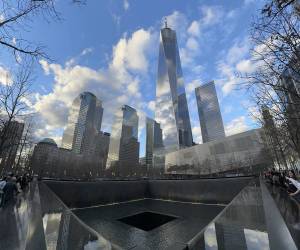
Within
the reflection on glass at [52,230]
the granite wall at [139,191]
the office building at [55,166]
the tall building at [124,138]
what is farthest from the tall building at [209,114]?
the reflection on glass at [52,230]

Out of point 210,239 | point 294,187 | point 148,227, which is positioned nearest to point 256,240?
point 210,239

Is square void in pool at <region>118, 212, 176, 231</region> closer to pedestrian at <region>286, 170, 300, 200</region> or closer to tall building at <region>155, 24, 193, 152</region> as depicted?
pedestrian at <region>286, 170, 300, 200</region>

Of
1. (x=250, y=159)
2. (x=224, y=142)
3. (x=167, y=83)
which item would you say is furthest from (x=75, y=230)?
(x=167, y=83)

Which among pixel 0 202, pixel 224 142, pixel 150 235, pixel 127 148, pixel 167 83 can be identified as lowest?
pixel 150 235

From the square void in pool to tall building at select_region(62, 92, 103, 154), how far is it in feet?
333

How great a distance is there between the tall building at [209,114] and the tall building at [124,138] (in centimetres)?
4520

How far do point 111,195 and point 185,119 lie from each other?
310 feet

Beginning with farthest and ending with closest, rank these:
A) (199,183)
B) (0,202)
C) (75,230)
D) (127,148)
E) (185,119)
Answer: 1. (127,148)
2. (185,119)
3. (199,183)
4. (0,202)
5. (75,230)

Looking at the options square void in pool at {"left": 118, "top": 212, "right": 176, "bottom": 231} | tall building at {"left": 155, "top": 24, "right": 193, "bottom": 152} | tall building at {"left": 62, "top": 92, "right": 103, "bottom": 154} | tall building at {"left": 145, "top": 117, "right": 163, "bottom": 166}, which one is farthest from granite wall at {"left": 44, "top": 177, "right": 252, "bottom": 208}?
tall building at {"left": 145, "top": 117, "right": 163, "bottom": 166}

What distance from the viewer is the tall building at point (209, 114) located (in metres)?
107

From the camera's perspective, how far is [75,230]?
3.60 meters

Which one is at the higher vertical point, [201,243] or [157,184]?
[157,184]

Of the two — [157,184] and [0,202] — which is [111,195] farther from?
[0,202]

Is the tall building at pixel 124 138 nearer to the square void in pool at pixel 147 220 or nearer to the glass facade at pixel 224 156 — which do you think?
the glass facade at pixel 224 156
